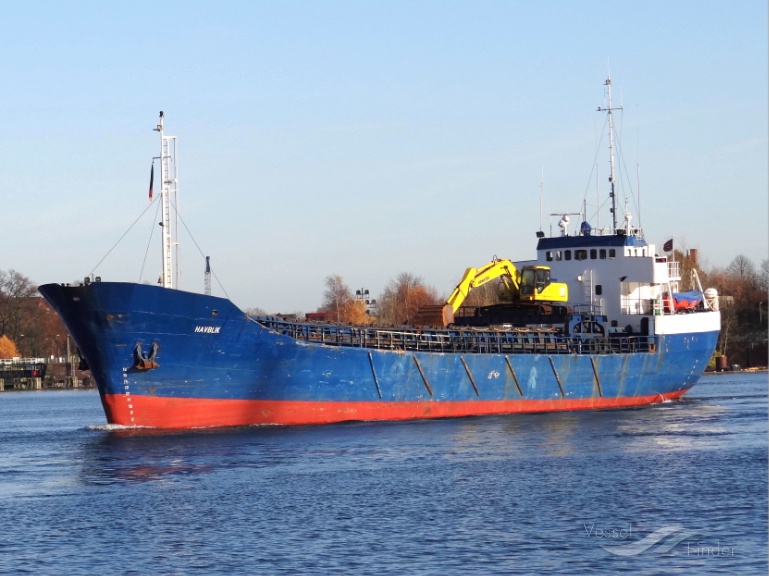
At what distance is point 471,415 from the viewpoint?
44000 millimetres

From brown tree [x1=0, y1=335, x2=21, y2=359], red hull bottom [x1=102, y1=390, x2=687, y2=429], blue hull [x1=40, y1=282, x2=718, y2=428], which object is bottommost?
red hull bottom [x1=102, y1=390, x2=687, y2=429]

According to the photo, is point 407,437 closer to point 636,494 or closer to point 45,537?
point 636,494

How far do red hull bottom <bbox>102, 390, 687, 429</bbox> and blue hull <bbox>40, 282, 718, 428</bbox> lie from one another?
0.10 feet

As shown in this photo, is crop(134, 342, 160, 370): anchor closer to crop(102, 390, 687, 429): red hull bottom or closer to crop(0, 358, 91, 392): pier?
crop(102, 390, 687, 429): red hull bottom

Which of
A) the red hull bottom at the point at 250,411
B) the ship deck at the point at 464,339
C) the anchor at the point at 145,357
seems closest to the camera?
Answer: the anchor at the point at 145,357

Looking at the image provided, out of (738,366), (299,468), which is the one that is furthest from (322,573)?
(738,366)

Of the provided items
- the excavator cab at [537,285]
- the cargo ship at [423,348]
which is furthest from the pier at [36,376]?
the excavator cab at [537,285]

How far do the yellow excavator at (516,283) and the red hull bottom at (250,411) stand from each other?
27.0 ft

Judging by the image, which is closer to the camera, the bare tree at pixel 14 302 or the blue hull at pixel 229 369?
the blue hull at pixel 229 369

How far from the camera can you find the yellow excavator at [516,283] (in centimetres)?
5094

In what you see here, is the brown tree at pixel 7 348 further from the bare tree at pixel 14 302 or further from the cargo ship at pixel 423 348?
the cargo ship at pixel 423 348

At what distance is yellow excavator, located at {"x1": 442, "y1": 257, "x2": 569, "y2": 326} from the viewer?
50.9 metres

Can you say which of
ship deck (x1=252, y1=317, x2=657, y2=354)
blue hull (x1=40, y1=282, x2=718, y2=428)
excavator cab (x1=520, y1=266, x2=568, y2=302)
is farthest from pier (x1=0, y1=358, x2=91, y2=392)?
blue hull (x1=40, y1=282, x2=718, y2=428)

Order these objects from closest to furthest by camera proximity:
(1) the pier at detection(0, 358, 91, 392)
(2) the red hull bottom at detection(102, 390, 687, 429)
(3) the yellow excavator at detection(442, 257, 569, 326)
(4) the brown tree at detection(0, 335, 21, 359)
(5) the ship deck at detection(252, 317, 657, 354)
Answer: (2) the red hull bottom at detection(102, 390, 687, 429)
(5) the ship deck at detection(252, 317, 657, 354)
(3) the yellow excavator at detection(442, 257, 569, 326)
(1) the pier at detection(0, 358, 91, 392)
(4) the brown tree at detection(0, 335, 21, 359)
